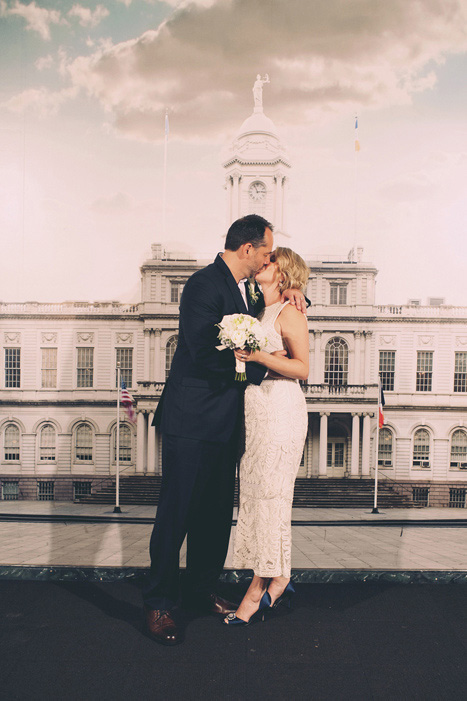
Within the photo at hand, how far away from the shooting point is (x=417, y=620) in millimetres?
3049

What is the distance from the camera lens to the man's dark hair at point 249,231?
3.05 meters

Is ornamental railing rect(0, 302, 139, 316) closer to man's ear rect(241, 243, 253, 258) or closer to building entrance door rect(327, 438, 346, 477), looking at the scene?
building entrance door rect(327, 438, 346, 477)

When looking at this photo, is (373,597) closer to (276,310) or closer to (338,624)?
(338,624)

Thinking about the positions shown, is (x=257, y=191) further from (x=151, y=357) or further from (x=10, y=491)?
(x=10, y=491)

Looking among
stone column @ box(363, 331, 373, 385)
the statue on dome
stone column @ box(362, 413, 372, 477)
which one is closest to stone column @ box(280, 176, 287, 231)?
the statue on dome

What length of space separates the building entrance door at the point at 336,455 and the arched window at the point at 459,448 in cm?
599

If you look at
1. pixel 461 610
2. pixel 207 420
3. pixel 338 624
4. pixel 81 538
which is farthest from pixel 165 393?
pixel 81 538

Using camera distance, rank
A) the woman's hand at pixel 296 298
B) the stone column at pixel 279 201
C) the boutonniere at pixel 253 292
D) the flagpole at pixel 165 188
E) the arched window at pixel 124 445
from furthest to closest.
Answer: the stone column at pixel 279 201, the arched window at pixel 124 445, the flagpole at pixel 165 188, the boutonniere at pixel 253 292, the woman's hand at pixel 296 298

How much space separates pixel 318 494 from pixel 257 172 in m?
18.7

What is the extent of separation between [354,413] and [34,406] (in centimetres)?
1803

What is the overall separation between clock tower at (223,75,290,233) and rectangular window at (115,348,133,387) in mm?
9698

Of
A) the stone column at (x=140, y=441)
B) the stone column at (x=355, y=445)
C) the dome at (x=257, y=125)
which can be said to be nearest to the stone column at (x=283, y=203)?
the dome at (x=257, y=125)

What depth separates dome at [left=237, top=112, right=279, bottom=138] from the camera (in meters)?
29.6

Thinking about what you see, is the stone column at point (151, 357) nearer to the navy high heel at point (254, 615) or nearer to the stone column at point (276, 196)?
the stone column at point (276, 196)
